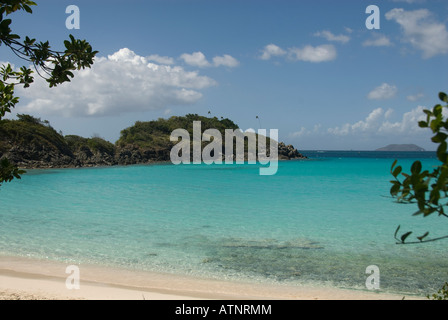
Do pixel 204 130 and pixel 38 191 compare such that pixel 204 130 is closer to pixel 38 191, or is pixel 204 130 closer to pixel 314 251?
pixel 38 191

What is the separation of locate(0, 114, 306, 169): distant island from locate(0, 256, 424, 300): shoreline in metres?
39.6

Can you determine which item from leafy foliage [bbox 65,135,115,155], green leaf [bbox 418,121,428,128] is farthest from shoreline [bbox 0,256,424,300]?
leafy foliage [bbox 65,135,115,155]

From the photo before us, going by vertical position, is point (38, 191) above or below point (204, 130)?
below

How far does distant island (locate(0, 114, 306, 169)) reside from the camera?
4409 cm

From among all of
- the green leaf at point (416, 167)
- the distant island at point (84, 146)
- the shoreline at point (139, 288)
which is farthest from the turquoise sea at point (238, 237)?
the distant island at point (84, 146)

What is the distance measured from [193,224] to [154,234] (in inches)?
74.5

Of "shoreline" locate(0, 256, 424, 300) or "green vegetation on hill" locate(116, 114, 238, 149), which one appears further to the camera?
"green vegetation on hill" locate(116, 114, 238, 149)

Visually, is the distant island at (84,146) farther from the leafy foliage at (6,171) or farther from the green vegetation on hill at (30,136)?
the leafy foliage at (6,171)

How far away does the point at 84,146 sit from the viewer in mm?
55281

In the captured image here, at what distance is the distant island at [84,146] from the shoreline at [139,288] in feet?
130

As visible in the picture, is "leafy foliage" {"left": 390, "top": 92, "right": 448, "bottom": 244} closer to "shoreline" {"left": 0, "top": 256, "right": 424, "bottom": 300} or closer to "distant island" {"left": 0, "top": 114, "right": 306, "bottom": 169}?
"shoreline" {"left": 0, "top": 256, "right": 424, "bottom": 300}

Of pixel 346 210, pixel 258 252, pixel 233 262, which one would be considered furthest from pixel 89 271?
pixel 346 210

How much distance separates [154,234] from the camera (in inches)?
425
